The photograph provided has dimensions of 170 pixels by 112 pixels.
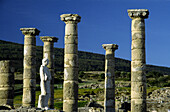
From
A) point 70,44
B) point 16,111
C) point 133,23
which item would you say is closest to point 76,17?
point 70,44

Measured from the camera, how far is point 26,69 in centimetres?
2588

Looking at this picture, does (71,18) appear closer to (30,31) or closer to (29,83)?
(30,31)

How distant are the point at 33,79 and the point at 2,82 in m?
4.17

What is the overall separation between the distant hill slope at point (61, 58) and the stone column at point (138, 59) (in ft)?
228

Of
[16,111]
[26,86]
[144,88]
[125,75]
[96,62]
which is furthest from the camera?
[96,62]

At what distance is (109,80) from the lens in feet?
96.1

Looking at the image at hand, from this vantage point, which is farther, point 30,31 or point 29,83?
point 30,31

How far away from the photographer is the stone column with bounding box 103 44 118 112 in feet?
94.8

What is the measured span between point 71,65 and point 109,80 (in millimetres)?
7339

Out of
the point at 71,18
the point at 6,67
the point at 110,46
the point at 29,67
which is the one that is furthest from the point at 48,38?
the point at 6,67

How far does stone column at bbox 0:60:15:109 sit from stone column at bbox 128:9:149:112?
7245 mm

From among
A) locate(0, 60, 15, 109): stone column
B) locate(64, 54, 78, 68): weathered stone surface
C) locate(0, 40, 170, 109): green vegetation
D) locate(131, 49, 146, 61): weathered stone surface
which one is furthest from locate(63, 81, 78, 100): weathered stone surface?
locate(0, 40, 170, 109): green vegetation

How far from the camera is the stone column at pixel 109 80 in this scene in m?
28.9

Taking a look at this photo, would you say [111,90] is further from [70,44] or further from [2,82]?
[2,82]
